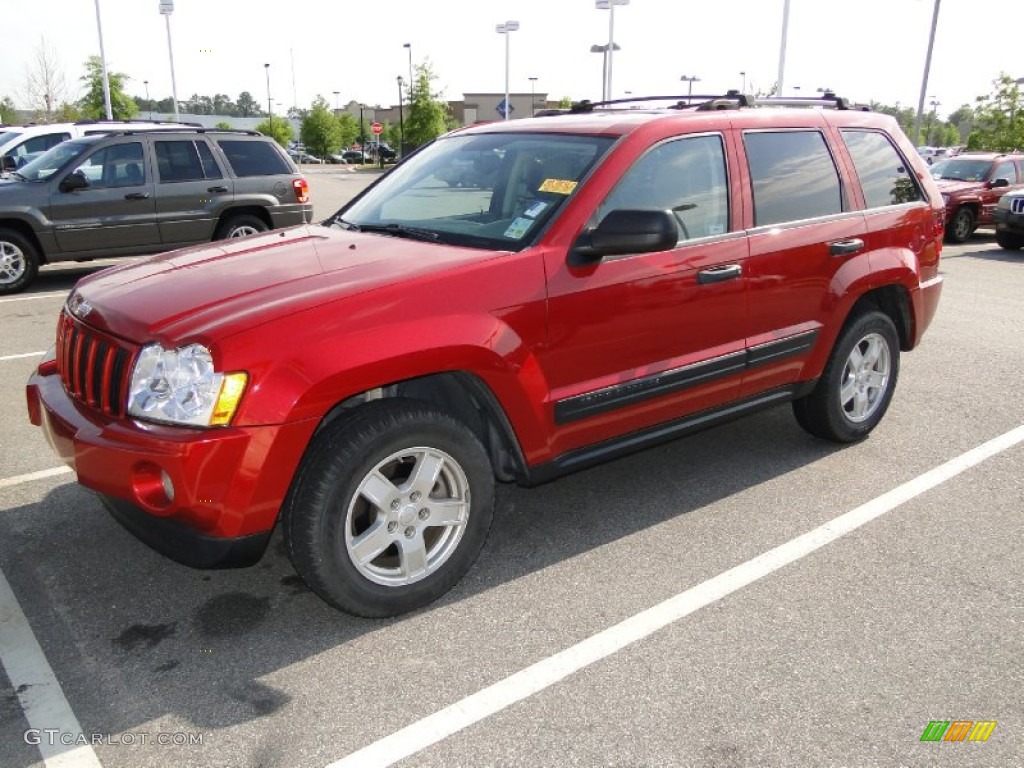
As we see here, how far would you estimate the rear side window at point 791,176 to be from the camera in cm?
421

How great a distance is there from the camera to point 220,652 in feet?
10.0

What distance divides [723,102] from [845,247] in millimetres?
1003

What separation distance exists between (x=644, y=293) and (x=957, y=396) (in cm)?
362

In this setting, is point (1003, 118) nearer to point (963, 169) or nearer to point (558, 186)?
point (963, 169)

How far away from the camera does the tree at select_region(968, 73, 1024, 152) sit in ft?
104

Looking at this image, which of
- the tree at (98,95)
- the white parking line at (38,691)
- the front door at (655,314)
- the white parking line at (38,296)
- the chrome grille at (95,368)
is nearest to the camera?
the white parking line at (38,691)

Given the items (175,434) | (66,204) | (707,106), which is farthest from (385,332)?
(66,204)

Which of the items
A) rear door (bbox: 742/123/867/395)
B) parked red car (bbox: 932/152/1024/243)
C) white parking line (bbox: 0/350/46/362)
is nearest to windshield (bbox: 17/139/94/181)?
white parking line (bbox: 0/350/46/362)

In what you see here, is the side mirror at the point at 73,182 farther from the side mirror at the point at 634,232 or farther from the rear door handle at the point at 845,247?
the rear door handle at the point at 845,247

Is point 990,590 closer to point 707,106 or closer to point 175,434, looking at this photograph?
point 707,106

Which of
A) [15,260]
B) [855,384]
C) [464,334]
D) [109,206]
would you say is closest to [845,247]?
[855,384]

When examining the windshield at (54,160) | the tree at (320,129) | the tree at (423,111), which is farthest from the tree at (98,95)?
the windshield at (54,160)

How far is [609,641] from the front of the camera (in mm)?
3121

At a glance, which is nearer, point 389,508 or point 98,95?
point 389,508
